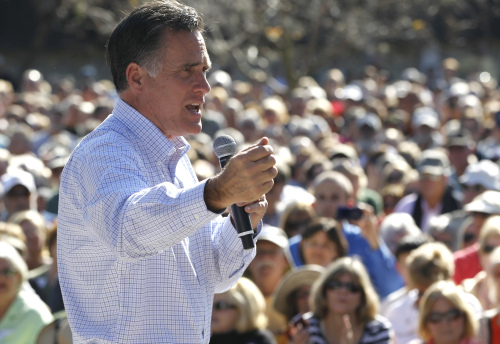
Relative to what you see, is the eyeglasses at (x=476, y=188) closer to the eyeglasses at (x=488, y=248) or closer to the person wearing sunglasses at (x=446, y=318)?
the eyeglasses at (x=488, y=248)

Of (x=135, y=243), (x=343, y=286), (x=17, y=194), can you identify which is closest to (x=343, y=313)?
(x=343, y=286)

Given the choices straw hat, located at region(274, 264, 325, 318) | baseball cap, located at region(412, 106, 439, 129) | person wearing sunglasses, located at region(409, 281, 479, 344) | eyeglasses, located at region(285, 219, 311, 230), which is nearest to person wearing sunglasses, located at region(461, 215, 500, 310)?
person wearing sunglasses, located at region(409, 281, 479, 344)

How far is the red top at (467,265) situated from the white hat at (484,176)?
186 centimetres

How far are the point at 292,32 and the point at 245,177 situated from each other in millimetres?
20343

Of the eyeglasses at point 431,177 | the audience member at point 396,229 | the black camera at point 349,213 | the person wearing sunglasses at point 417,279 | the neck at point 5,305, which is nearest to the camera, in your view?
the neck at point 5,305

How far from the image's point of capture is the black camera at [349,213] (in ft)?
23.2

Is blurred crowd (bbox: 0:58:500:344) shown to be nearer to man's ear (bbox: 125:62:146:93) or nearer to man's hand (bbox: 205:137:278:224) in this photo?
man's ear (bbox: 125:62:146:93)

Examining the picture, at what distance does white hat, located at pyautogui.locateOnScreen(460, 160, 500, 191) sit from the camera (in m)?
8.62

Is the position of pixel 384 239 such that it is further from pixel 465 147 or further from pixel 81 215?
pixel 81 215

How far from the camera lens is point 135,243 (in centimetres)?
Answer: 237

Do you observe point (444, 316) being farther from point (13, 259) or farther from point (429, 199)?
point (429, 199)

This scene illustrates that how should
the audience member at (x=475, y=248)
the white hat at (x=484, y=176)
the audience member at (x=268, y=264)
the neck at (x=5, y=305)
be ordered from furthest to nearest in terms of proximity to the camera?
the white hat at (x=484, y=176)
the audience member at (x=475, y=248)
the audience member at (x=268, y=264)
the neck at (x=5, y=305)

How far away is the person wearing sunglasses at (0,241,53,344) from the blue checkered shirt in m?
3.14

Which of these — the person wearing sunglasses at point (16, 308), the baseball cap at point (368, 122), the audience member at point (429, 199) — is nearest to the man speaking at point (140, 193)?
the person wearing sunglasses at point (16, 308)
